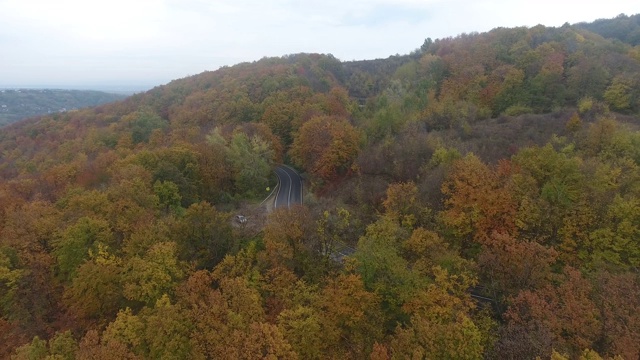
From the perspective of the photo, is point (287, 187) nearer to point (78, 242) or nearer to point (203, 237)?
point (203, 237)

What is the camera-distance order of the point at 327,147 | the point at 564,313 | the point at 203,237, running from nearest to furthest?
1. the point at 564,313
2. the point at 203,237
3. the point at 327,147

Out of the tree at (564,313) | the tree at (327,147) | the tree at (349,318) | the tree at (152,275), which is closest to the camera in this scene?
the tree at (564,313)

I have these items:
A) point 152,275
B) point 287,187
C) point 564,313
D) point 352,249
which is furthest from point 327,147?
point 564,313

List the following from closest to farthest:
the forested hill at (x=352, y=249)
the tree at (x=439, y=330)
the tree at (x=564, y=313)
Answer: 1. the tree at (x=564, y=313)
2. the tree at (x=439, y=330)
3. the forested hill at (x=352, y=249)

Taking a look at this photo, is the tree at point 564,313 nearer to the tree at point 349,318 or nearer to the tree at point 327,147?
the tree at point 349,318

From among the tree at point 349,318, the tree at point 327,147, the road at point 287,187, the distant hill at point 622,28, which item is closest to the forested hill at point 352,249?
the tree at point 349,318

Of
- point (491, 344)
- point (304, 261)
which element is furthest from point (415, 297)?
point (304, 261)

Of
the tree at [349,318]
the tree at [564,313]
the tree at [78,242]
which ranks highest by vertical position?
the tree at [78,242]
